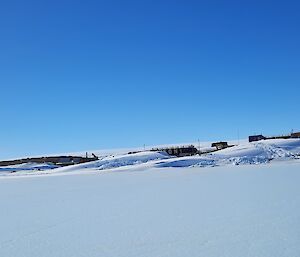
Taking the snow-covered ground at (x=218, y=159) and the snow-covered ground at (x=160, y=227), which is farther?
the snow-covered ground at (x=218, y=159)

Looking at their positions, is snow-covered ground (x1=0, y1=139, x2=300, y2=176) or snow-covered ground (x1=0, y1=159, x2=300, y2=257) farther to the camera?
snow-covered ground (x1=0, y1=139, x2=300, y2=176)

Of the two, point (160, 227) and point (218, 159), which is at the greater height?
point (218, 159)

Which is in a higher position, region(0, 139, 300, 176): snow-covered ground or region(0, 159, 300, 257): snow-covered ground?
region(0, 139, 300, 176): snow-covered ground

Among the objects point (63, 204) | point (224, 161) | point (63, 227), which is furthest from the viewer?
point (224, 161)

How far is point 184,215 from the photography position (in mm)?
4348

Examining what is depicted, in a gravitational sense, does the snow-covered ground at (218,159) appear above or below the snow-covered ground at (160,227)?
above

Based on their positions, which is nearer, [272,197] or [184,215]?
[184,215]

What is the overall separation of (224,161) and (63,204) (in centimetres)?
1295

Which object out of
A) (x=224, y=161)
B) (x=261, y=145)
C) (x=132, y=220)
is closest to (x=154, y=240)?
(x=132, y=220)

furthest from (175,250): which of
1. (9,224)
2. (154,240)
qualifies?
(9,224)

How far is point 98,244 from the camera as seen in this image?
3.17m

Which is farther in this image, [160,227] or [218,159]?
[218,159]

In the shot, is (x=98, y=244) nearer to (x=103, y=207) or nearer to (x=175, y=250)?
(x=175, y=250)

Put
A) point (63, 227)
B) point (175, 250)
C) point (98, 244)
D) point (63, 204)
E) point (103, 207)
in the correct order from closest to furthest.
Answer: point (175, 250), point (98, 244), point (63, 227), point (103, 207), point (63, 204)
